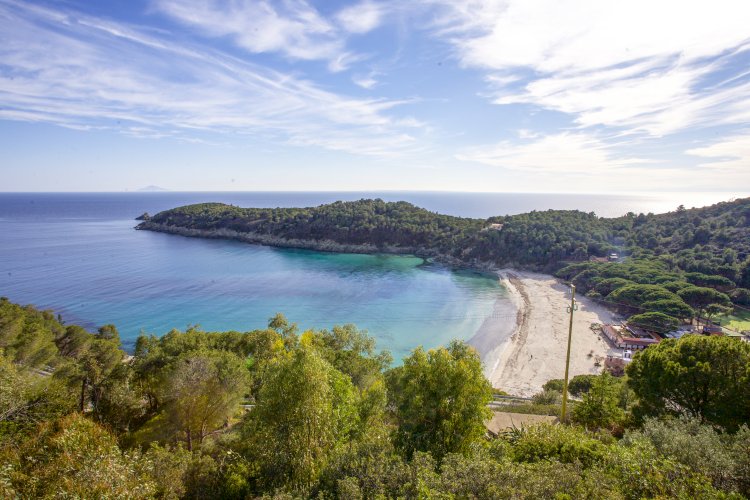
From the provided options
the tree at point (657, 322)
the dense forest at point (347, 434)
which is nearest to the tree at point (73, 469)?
the dense forest at point (347, 434)

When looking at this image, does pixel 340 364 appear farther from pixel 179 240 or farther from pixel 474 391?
pixel 179 240

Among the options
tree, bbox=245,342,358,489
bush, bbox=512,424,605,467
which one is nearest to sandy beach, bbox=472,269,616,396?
bush, bbox=512,424,605,467

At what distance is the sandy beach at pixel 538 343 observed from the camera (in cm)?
3122

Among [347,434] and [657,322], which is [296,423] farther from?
[657,322]

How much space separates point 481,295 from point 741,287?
107 ft

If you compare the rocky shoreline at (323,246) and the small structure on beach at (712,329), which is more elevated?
the rocky shoreline at (323,246)

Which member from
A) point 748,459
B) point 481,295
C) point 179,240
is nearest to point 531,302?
point 481,295

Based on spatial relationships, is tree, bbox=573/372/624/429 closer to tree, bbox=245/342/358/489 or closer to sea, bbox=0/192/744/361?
tree, bbox=245/342/358/489

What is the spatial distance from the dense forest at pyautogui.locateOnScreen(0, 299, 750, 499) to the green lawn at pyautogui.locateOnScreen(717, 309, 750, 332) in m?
33.1

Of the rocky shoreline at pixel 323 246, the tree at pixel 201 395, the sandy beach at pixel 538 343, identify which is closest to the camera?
the tree at pixel 201 395

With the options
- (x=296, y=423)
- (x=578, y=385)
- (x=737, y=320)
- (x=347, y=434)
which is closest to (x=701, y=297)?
(x=737, y=320)

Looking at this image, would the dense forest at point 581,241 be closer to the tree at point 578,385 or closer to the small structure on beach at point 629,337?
the small structure on beach at point 629,337

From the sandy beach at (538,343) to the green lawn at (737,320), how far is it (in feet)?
36.1

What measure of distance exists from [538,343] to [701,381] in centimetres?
2344
